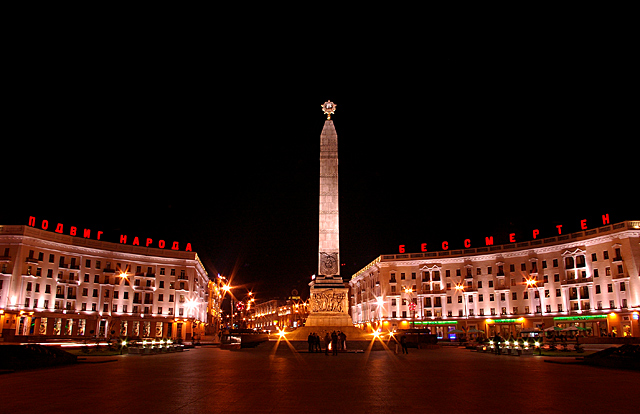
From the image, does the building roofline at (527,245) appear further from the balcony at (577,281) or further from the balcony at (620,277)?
the balcony at (577,281)

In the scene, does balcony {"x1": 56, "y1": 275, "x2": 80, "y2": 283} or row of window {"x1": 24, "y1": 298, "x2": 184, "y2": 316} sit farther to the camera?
balcony {"x1": 56, "y1": 275, "x2": 80, "y2": 283}

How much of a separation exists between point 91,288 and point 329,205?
50289mm

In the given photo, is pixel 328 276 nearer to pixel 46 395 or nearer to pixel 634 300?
pixel 46 395

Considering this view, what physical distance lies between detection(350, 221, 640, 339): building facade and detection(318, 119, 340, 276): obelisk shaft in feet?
74.3

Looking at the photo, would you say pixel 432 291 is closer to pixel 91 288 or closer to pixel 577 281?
pixel 577 281

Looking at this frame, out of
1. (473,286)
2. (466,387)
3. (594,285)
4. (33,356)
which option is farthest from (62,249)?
(594,285)

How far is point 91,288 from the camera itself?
7631 cm

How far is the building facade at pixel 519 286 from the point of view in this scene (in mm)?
64812

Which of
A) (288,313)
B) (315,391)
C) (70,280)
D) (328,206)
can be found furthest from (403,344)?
(288,313)

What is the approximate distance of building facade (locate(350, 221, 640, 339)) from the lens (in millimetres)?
64812

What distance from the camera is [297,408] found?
32.2 feet


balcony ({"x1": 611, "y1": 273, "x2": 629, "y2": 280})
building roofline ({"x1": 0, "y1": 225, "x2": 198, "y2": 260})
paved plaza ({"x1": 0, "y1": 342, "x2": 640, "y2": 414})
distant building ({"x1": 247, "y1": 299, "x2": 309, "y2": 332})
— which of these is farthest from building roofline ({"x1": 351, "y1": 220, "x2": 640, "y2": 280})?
paved plaza ({"x1": 0, "y1": 342, "x2": 640, "y2": 414})

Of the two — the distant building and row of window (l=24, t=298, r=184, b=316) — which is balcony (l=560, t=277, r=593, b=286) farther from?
the distant building

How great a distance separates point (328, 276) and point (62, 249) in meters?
49.5
